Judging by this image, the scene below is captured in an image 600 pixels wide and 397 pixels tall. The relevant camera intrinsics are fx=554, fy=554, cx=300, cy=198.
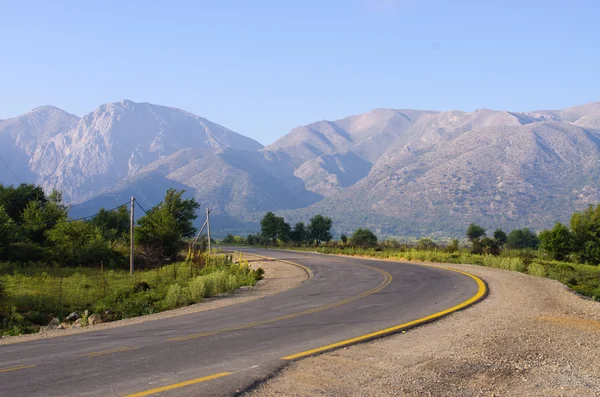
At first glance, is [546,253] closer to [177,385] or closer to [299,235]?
[299,235]

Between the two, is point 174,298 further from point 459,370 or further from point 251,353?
point 459,370

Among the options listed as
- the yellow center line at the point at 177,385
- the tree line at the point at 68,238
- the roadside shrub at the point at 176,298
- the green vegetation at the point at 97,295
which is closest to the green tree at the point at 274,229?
the tree line at the point at 68,238

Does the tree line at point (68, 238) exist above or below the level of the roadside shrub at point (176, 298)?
above

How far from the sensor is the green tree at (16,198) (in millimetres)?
46656

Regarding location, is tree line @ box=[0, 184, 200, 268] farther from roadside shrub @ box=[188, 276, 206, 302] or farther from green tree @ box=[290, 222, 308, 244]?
green tree @ box=[290, 222, 308, 244]

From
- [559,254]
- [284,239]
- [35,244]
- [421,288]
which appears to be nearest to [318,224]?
[284,239]

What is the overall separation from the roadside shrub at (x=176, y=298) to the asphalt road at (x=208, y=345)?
2755mm

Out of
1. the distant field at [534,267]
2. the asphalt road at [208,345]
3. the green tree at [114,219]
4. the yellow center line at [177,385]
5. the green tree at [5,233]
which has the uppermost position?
the green tree at [114,219]

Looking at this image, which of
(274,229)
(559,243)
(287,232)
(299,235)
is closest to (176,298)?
(559,243)

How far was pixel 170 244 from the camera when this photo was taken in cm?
4209

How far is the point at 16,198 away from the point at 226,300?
118 ft

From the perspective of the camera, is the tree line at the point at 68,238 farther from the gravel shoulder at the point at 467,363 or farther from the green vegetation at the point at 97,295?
the gravel shoulder at the point at 467,363

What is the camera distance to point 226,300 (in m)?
19.6

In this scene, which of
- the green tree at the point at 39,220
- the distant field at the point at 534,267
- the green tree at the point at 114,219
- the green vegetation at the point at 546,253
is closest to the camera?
the distant field at the point at 534,267
